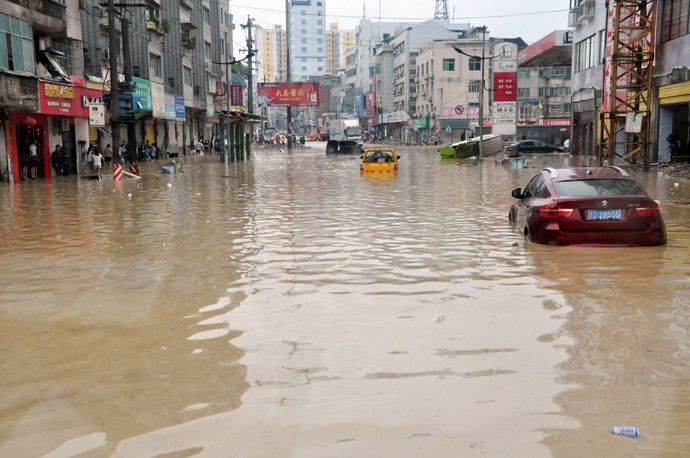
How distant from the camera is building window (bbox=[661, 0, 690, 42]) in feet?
105

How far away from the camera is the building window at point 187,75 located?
6144 cm

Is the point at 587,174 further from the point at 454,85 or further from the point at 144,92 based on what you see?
the point at 454,85

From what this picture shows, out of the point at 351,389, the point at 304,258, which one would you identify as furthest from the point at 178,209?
the point at 351,389

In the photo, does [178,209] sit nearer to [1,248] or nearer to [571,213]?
[1,248]

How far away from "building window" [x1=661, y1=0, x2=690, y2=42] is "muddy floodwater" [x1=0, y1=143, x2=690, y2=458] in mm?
22675

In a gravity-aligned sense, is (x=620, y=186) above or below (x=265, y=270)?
above

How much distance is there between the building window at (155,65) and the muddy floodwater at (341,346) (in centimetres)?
4184

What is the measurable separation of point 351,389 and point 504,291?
147 inches

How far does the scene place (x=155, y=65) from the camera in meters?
53.6

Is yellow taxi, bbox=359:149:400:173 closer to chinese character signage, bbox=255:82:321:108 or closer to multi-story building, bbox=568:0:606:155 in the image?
multi-story building, bbox=568:0:606:155

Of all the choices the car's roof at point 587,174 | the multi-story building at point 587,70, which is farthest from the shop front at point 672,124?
the car's roof at point 587,174

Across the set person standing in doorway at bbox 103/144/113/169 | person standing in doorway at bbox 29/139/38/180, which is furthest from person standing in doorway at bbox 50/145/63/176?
person standing in doorway at bbox 103/144/113/169

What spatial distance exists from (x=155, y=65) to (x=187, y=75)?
30.6 feet

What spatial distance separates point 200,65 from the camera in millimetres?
66875
